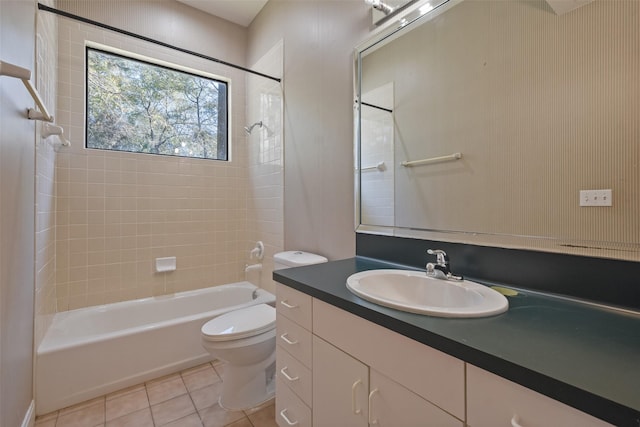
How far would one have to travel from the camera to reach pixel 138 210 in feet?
7.77

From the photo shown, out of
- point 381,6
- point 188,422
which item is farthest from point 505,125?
point 188,422

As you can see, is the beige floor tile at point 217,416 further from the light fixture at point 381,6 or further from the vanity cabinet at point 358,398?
the light fixture at point 381,6

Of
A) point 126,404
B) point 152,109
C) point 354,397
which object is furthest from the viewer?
point 152,109

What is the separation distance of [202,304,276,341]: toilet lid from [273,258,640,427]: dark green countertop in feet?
2.65

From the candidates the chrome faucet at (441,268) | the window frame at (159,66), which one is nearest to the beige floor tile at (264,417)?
the chrome faucet at (441,268)

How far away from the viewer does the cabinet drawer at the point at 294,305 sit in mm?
1089

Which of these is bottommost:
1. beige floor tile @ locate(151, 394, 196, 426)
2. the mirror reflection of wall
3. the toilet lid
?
beige floor tile @ locate(151, 394, 196, 426)

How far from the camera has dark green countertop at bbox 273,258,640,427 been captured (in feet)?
1.47

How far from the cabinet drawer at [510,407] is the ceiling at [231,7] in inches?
122

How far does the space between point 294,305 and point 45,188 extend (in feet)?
5.89

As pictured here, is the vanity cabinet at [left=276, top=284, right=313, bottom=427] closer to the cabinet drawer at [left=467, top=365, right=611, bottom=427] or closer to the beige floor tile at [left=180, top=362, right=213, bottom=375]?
the cabinet drawer at [left=467, top=365, right=611, bottom=427]

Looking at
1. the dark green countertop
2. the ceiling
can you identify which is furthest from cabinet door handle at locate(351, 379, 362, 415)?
the ceiling

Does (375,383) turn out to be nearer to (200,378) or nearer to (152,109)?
(200,378)

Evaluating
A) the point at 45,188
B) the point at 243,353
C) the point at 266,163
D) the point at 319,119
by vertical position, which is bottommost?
the point at 243,353
